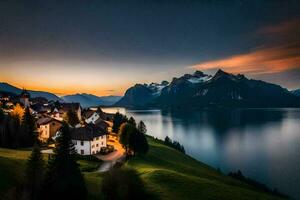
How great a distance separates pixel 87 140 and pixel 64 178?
39858 millimetres

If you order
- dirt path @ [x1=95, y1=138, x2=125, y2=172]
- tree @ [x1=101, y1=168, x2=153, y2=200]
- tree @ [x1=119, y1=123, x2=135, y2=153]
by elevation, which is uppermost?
tree @ [x1=119, y1=123, x2=135, y2=153]

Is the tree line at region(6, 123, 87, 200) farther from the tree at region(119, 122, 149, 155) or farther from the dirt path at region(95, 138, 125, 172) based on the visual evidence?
the tree at region(119, 122, 149, 155)

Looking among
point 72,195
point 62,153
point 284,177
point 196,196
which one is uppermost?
point 62,153

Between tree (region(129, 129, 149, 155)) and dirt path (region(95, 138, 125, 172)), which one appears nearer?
dirt path (region(95, 138, 125, 172))

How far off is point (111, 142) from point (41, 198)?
58102 millimetres

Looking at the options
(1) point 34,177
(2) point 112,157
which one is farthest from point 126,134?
(1) point 34,177

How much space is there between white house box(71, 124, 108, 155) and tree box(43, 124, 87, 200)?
3565 centimetres

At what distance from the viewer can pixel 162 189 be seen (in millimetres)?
42062

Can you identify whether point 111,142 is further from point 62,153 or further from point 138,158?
point 62,153

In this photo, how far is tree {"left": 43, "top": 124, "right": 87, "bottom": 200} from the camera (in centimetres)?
3105

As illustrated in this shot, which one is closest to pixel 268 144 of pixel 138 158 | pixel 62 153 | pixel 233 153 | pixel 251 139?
pixel 251 139

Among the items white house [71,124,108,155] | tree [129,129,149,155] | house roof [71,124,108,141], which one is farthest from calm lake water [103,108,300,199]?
house roof [71,124,108,141]

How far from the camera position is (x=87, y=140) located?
7150 centimetres

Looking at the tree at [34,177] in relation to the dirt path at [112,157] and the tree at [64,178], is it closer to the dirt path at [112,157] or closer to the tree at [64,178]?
the tree at [64,178]
